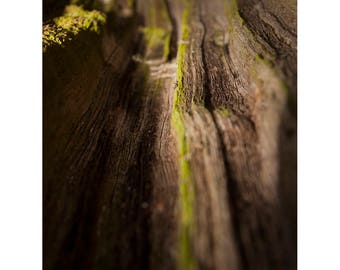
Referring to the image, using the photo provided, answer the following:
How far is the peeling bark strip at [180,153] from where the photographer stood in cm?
377

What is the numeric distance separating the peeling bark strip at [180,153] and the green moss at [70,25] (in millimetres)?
207

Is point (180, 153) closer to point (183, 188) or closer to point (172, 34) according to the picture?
point (183, 188)

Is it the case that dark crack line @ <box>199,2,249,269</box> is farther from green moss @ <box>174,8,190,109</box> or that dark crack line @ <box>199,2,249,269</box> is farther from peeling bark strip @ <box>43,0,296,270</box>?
green moss @ <box>174,8,190,109</box>

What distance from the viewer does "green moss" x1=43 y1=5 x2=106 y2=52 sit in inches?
225

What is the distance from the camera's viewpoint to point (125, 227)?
434 centimetres

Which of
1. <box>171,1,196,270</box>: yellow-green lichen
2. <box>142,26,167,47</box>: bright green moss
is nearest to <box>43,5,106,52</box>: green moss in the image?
<box>142,26,167,47</box>: bright green moss

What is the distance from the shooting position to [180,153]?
182 inches

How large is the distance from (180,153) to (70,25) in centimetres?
450

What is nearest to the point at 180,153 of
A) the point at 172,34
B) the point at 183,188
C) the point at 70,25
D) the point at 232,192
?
the point at 183,188

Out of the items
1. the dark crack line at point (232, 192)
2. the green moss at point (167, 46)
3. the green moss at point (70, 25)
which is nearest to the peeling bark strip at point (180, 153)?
the dark crack line at point (232, 192)

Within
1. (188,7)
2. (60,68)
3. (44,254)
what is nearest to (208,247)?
(44,254)

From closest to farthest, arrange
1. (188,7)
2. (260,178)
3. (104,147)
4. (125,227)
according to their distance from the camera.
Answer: (260,178) < (125,227) < (104,147) < (188,7)

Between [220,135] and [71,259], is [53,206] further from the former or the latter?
[220,135]

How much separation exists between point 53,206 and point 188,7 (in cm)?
794
